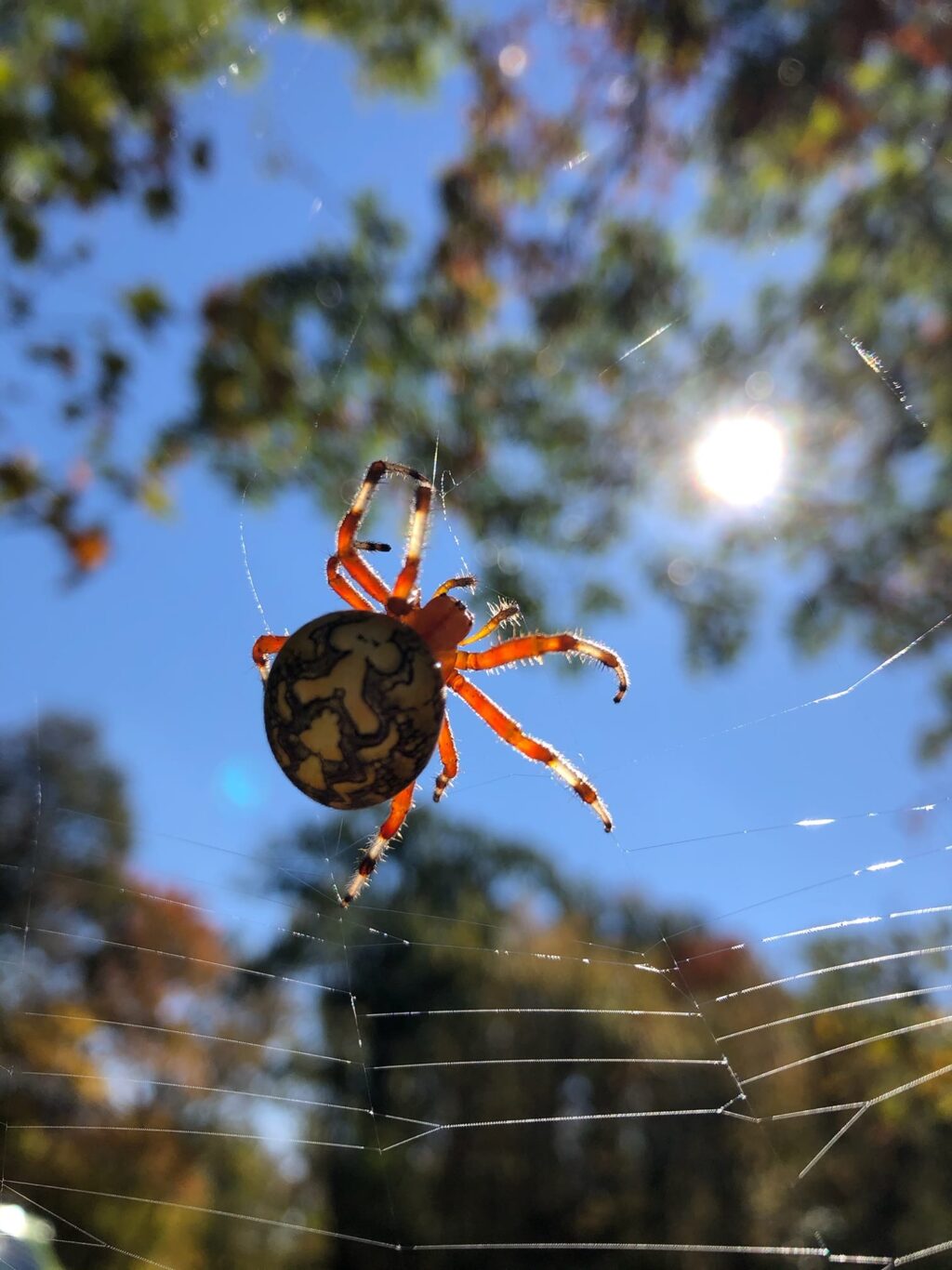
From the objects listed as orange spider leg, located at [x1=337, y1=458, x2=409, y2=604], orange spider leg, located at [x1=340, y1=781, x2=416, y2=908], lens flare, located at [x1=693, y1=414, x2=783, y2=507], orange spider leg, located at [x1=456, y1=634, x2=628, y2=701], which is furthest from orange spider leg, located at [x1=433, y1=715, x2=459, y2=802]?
lens flare, located at [x1=693, y1=414, x2=783, y2=507]

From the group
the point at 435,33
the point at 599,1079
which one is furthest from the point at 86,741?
the point at 435,33

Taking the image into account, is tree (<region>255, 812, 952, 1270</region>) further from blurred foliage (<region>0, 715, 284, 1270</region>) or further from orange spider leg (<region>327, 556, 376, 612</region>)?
orange spider leg (<region>327, 556, 376, 612</region>)

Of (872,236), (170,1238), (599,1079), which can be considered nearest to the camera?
(872,236)

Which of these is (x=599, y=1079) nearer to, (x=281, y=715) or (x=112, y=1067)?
(x=112, y=1067)

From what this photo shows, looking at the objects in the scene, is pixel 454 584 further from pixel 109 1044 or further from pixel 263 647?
pixel 109 1044

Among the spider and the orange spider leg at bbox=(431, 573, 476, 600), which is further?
the orange spider leg at bbox=(431, 573, 476, 600)

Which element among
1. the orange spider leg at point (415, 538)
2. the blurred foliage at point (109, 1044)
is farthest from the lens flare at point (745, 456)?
the blurred foliage at point (109, 1044)
